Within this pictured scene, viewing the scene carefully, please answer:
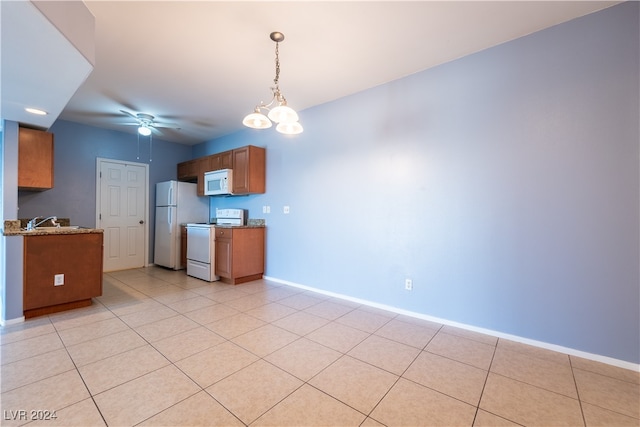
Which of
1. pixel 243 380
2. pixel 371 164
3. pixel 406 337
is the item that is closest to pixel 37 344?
pixel 243 380

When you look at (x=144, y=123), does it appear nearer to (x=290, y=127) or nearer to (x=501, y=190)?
(x=290, y=127)

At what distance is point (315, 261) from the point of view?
3713 mm

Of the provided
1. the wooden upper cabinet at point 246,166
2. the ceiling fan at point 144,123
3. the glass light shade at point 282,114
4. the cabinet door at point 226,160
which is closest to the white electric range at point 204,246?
the wooden upper cabinet at point 246,166

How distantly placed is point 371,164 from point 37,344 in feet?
11.5

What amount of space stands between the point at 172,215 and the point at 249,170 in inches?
77.1

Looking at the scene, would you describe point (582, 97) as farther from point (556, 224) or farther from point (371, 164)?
point (371, 164)

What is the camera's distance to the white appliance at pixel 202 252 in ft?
13.5

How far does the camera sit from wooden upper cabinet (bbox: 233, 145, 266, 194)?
419 centimetres

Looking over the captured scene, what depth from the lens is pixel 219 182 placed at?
4570 mm

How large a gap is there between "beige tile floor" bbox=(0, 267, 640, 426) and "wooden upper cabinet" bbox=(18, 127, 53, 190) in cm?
184

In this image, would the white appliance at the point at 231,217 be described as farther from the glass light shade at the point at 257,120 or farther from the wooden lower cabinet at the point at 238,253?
the glass light shade at the point at 257,120

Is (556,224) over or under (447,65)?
under

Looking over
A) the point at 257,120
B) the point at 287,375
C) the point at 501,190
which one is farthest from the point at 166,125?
the point at 501,190

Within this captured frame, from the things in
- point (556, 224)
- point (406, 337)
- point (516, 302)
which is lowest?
point (406, 337)
